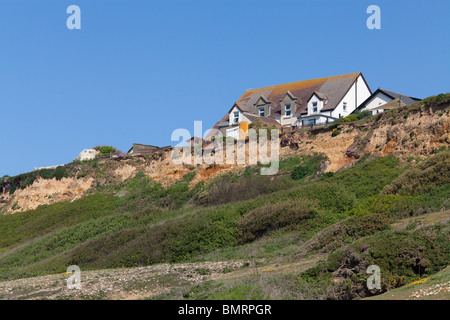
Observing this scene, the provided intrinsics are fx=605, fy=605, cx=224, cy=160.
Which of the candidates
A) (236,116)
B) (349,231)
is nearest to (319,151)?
(236,116)

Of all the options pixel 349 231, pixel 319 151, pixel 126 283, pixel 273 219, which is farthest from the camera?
pixel 319 151

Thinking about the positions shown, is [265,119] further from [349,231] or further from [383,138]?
[349,231]

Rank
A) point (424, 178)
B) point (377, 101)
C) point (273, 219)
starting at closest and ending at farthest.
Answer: point (424, 178)
point (273, 219)
point (377, 101)

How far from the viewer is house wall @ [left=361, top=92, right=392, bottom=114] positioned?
54406mm

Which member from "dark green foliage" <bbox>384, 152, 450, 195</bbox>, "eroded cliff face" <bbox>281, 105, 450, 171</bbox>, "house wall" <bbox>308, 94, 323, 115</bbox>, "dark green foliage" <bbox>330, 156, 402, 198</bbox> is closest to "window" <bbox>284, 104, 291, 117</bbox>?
"house wall" <bbox>308, 94, 323, 115</bbox>

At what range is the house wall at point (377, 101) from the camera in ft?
178

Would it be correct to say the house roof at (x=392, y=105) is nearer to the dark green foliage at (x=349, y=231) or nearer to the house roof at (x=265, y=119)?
the house roof at (x=265, y=119)

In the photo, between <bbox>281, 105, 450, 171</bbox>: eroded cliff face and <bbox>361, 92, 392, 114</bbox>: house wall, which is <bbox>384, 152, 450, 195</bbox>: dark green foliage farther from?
<bbox>361, 92, 392, 114</bbox>: house wall

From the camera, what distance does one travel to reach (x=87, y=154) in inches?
2569

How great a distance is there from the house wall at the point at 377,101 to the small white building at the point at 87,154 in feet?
94.5

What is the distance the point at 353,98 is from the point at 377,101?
4241 millimetres

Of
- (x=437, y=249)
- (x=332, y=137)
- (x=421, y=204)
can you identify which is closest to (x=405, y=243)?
(x=437, y=249)

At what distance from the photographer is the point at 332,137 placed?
48031 mm
